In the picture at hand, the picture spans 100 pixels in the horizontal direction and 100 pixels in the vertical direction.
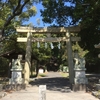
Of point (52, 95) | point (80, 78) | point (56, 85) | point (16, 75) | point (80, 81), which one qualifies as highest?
point (16, 75)

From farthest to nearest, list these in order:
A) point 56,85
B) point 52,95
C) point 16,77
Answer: point 56,85 < point 16,77 < point 52,95

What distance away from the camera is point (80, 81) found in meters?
14.4

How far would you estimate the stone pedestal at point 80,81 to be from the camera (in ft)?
45.6

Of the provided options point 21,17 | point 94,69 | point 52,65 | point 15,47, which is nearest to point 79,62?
point 21,17

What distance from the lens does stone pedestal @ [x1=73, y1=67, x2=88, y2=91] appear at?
1391cm

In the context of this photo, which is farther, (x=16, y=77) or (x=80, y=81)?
(x=16, y=77)

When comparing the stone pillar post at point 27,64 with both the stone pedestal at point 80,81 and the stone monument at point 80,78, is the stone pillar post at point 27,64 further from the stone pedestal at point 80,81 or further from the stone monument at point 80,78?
the stone pedestal at point 80,81

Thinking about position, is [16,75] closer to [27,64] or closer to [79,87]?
[27,64]

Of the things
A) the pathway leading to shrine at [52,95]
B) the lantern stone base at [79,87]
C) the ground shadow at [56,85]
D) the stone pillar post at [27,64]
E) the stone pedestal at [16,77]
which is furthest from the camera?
the stone pillar post at [27,64]

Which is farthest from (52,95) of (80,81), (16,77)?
(16,77)

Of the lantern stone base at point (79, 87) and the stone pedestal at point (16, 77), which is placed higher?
the stone pedestal at point (16, 77)

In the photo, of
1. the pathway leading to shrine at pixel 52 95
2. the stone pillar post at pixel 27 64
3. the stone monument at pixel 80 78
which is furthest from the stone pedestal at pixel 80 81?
the stone pillar post at pixel 27 64

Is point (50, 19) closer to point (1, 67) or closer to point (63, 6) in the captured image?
point (63, 6)

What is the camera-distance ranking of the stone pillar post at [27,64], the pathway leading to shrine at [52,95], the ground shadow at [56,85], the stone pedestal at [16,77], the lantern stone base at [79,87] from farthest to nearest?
the stone pillar post at [27,64] → the stone pedestal at [16,77] → the ground shadow at [56,85] → the lantern stone base at [79,87] → the pathway leading to shrine at [52,95]
